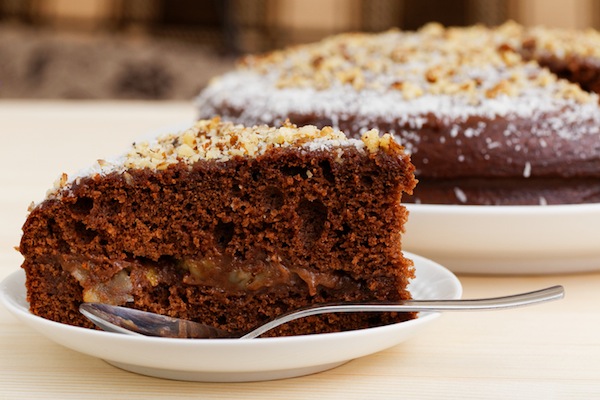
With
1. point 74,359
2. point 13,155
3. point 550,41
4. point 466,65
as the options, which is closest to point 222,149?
point 74,359

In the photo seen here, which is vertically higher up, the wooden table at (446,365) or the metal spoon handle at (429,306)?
the metal spoon handle at (429,306)

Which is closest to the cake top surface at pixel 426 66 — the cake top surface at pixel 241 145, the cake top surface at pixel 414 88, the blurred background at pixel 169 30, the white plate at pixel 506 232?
the cake top surface at pixel 414 88

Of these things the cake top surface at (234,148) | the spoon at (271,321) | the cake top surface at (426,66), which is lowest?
the spoon at (271,321)

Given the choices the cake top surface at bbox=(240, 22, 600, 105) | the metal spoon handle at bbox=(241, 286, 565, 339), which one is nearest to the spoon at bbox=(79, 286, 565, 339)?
the metal spoon handle at bbox=(241, 286, 565, 339)

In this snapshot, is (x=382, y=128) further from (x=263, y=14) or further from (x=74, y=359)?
(x=263, y=14)

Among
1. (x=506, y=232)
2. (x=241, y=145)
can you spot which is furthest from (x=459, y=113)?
(x=241, y=145)

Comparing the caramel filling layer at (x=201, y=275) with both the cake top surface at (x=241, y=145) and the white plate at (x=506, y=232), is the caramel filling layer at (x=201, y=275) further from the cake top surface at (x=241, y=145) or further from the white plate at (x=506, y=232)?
the white plate at (x=506, y=232)
